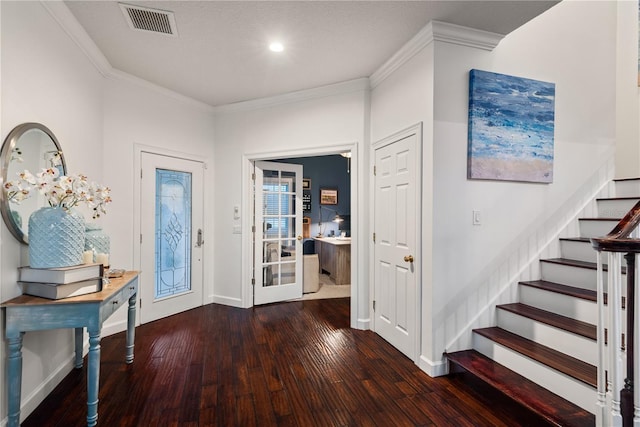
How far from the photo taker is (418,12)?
2.25m

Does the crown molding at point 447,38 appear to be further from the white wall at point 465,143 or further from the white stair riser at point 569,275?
the white stair riser at point 569,275

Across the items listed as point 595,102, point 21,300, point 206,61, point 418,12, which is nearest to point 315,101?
point 206,61

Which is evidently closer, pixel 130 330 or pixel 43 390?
pixel 43 390

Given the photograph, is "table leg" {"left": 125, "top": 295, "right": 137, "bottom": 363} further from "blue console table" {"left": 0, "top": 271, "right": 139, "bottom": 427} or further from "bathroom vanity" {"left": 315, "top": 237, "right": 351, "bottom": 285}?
"bathroom vanity" {"left": 315, "top": 237, "right": 351, "bottom": 285}

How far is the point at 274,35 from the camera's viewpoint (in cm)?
254

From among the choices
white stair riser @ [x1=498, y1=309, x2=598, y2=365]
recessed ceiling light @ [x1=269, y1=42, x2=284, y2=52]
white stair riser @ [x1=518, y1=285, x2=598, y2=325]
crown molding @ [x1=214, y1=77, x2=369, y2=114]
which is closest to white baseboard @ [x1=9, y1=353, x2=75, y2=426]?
recessed ceiling light @ [x1=269, y1=42, x2=284, y2=52]

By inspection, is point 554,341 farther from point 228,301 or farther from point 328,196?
point 328,196

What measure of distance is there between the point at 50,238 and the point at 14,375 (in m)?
0.76

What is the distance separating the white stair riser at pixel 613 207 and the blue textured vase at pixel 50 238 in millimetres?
4345

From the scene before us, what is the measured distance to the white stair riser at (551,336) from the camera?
6.33ft

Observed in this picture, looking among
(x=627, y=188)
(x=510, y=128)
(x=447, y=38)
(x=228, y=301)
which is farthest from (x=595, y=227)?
(x=228, y=301)

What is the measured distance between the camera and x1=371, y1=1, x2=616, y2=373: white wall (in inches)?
95.3

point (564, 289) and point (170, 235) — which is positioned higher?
point (170, 235)

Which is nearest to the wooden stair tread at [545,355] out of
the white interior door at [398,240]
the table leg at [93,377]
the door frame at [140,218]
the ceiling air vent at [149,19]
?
the white interior door at [398,240]
